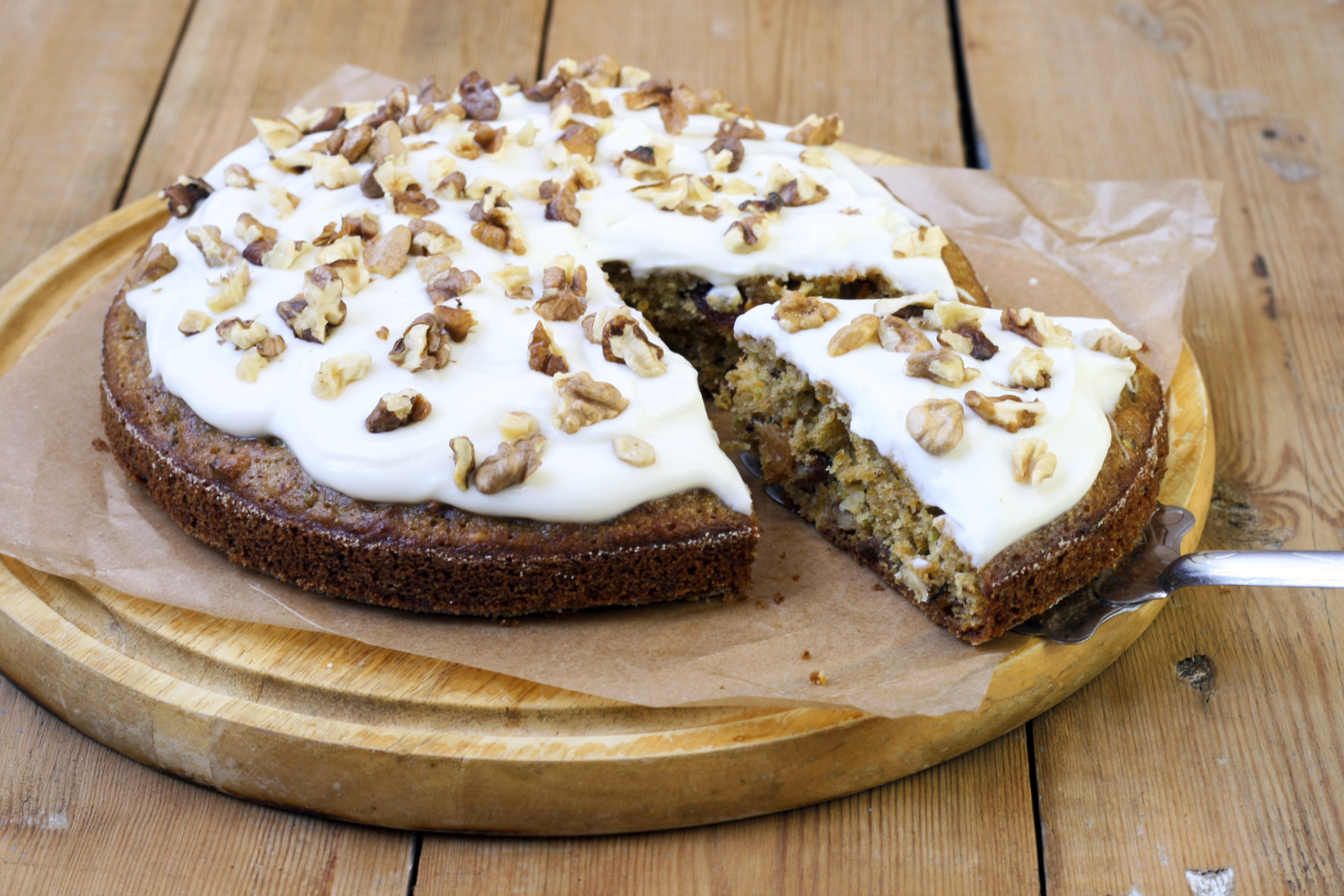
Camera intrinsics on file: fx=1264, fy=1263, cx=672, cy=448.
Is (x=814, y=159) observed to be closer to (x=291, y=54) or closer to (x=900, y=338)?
(x=900, y=338)

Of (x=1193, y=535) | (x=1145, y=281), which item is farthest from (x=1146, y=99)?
(x=1193, y=535)

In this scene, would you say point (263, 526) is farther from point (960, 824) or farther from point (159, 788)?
point (960, 824)

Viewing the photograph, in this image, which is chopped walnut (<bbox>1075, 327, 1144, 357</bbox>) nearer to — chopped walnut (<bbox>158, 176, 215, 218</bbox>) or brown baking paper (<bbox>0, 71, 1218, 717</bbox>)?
brown baking paper (<bbox>0, 71, 1218, 717</bbox>)

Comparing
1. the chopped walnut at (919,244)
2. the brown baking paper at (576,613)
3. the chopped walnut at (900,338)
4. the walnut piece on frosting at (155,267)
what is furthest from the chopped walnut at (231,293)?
the chopped walnut at (919,244)

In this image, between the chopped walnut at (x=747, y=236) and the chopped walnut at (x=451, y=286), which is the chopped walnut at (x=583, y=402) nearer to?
the chopped walnut at (x=451, y=286)

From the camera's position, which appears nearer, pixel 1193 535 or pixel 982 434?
pixel 982 434

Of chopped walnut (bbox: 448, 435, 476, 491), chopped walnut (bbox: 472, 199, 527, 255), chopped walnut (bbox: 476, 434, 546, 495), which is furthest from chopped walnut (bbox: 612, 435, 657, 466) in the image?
chopped walnut (bbox: 472, 199, 527, 255)
